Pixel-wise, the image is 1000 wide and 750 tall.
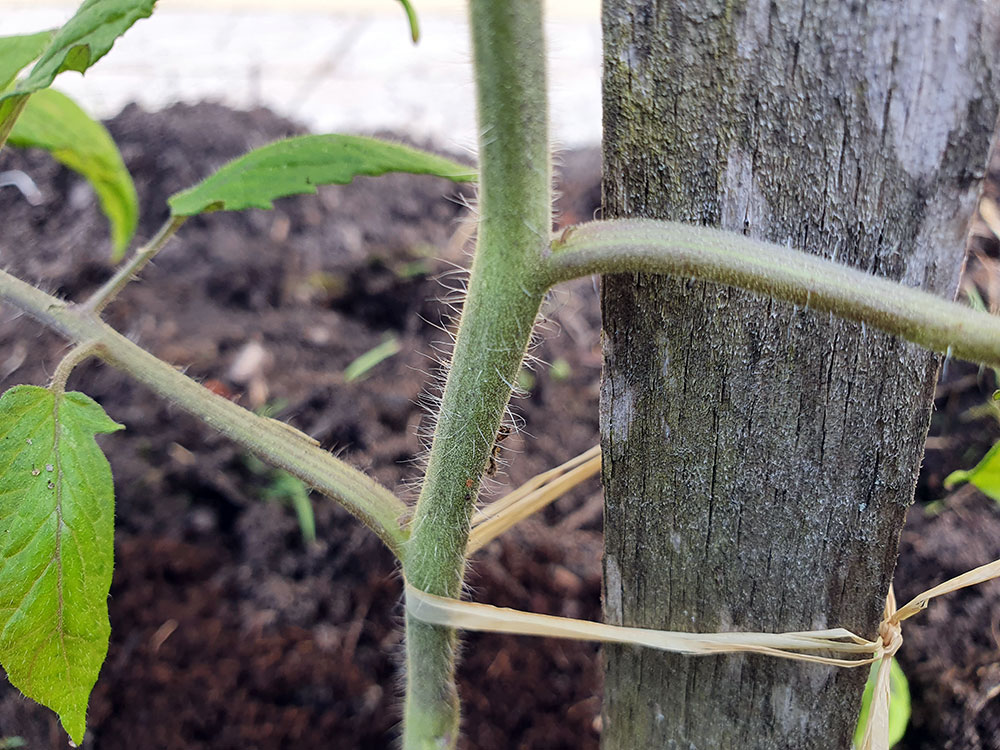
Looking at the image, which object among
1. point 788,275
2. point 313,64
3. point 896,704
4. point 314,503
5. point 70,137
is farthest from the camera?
point 313,64

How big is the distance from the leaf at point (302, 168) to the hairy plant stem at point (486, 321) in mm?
126

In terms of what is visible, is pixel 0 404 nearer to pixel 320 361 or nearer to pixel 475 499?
pixel 475 499

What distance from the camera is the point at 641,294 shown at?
0.51m

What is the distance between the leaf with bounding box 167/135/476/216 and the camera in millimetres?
566

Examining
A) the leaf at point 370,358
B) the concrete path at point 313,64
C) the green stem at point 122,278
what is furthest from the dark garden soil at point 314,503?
the concrete path at point 313,64

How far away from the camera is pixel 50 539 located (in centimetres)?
49

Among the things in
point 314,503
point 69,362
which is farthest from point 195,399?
point 314,503

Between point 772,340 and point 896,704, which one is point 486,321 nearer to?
point 772,340

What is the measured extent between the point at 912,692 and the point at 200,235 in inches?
62.0

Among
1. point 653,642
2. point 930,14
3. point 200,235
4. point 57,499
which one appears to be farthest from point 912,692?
point 200,235

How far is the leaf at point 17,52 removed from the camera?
21.5 inches

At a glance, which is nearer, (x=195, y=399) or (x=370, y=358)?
(x=195, y=399)

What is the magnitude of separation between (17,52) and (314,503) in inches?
32.8

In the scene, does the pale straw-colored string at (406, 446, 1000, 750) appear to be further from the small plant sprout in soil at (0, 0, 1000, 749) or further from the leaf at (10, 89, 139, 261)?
the leaf at (10, 89, 139, 261)
